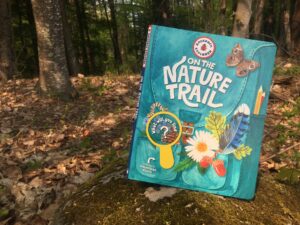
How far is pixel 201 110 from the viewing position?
6.67 ft

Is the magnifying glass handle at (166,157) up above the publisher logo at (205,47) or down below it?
below

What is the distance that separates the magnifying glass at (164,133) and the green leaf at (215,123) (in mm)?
166

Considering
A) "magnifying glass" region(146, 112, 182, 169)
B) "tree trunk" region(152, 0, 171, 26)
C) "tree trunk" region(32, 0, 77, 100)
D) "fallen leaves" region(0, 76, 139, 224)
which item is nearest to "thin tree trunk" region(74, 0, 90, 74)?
"tree trunk" region(152, 0, 171, 26)

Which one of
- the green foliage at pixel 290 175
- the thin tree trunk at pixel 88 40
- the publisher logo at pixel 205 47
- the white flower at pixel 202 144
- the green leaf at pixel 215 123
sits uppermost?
the publisher logo at pixel 205 47

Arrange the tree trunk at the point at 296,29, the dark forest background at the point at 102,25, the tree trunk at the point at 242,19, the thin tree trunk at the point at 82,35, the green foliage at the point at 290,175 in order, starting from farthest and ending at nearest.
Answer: the thin tree trunk at the point at 82,35
the dark forest background at the point at 102,25
the tree trunk at the point at 296,29
the tree trunk at the point at 242,19
the green foliage at the point at 290,175

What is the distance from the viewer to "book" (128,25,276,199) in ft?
6.57

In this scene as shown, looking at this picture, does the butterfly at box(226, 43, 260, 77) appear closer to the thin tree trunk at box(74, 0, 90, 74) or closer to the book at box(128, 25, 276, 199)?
the book at box(128, 25, 276, 199)

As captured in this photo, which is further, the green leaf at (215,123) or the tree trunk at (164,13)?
the tree trunk at (164,13)

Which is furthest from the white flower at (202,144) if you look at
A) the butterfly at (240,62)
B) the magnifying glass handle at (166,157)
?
the butterfly at (240,62)

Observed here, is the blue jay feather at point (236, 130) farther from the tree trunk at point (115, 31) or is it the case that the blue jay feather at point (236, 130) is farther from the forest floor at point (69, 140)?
the tree trunk at point (115, 31)

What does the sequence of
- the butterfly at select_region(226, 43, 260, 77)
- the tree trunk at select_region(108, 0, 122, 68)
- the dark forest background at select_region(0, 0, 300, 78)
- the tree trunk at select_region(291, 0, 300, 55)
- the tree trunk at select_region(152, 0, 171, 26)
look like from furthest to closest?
the tree trunk at select_region(108, 0, 122, 68) < the dark forest background at select_region(0, 0, 300, 78) < the tree trunk at select_region(152, 0, 171, 26) < the tree trunk at select_region(291, 0, 300, 55) < the butterfly at select_region(226, 43, 260, 77)

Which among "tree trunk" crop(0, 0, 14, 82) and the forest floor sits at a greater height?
"tree trunk" crop(0, 0, 14, 82)

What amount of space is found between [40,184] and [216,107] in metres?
1.98

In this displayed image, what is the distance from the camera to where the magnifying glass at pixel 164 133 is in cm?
205
